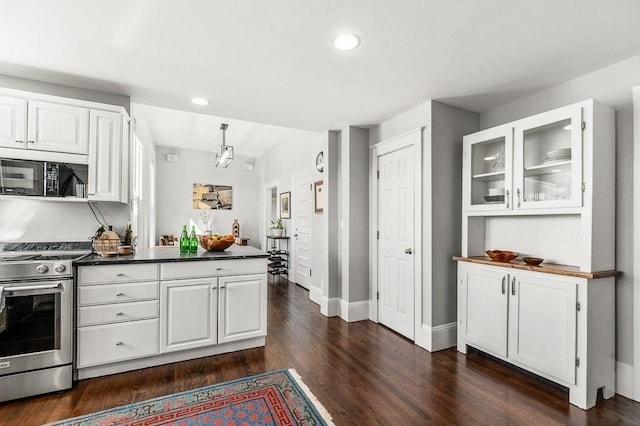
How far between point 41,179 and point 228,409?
2.31 meters

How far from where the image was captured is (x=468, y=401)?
2.17 metres

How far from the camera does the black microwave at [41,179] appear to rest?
8.00ft

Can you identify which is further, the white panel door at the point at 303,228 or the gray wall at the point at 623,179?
the white panel door at the point at 303,228

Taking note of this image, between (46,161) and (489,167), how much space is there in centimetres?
383

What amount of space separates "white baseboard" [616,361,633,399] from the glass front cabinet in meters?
1.23

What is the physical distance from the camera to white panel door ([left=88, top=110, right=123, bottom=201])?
2.68m

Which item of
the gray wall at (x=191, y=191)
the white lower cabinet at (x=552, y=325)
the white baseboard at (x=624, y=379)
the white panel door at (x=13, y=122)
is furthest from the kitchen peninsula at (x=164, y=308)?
the gray wall at (x=191, y=191)

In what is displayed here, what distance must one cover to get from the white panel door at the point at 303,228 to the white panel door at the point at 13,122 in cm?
356

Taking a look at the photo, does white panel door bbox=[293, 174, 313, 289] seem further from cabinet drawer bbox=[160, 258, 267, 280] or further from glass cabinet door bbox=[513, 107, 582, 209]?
glass cabinet door bbox=[513, 107, 582, 209]

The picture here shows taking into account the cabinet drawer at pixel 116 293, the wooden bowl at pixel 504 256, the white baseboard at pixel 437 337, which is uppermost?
the wooden bowl at pixel 504 256

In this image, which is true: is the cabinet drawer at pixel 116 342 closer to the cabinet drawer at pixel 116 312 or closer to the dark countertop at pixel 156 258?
the cabinet drawer at pixel 116 312

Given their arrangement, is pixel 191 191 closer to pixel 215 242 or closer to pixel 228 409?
pixel 215 242

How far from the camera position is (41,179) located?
252 cm

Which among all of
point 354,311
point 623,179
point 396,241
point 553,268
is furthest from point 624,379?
point 354,311
